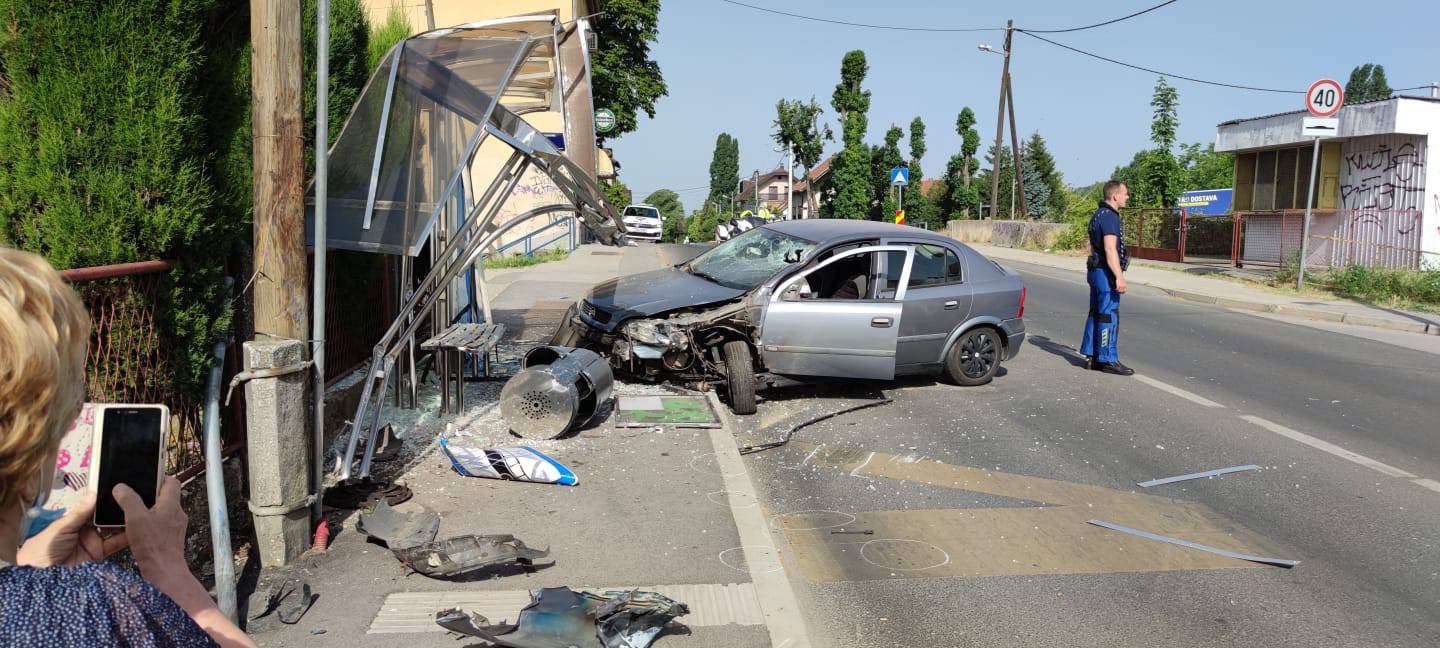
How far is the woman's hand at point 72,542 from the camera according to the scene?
167cm

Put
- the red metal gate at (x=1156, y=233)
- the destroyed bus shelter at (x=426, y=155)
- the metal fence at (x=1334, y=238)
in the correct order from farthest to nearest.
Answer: the red metal gate at (x=1156, y=233), the metal fence at (x=1334, y=238), the destroyed bus shelter at (x=426, y=155)

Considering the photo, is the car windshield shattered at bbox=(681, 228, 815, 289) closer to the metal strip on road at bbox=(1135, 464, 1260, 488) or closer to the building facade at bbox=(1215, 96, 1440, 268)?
the metal strip on road at bbox=(1135, 464, 1260, 488)

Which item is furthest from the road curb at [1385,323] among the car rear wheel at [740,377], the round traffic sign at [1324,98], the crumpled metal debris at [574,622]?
the crumpled metal debris at [574,622]

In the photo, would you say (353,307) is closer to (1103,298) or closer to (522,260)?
(1103,298)

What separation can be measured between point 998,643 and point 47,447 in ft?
11.9

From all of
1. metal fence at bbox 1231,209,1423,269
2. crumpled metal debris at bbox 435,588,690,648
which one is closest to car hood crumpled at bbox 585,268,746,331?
crumpled metal debris at bbox 435,588,690,648

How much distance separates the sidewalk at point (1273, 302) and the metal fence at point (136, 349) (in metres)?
15.8

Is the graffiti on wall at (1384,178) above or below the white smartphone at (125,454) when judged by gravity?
above

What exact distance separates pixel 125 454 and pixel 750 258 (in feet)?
25.4

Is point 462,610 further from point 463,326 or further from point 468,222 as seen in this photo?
point 463,326

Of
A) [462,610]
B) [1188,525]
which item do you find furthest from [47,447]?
[1188,525]

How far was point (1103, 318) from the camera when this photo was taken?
33.0ft

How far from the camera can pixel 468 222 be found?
5.53 metres

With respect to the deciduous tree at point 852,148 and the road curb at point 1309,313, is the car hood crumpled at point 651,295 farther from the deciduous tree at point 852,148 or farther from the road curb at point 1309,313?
the deciduous tree at point 852,148
